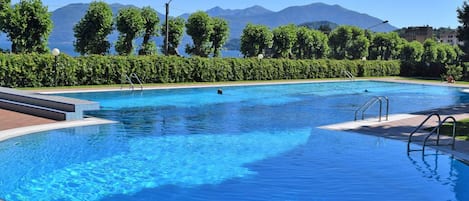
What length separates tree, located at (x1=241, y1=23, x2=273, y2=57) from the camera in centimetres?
4053

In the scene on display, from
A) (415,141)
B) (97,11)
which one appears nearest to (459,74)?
(97,11)

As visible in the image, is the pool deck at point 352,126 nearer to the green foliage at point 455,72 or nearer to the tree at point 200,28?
the tree at point 200,28

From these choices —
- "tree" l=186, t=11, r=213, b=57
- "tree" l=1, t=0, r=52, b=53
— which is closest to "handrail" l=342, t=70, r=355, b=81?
"tree" l=186, t=11, r=213, b=57

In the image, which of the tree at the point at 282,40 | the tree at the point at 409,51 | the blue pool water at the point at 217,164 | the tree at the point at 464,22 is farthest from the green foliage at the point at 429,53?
the blue pool water at the point at 217,164

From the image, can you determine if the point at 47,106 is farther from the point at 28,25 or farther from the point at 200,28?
the point at 200,28

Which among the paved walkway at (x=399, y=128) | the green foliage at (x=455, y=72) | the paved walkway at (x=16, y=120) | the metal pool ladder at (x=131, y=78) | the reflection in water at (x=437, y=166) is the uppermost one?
the green foliage at (x=455, y=72)

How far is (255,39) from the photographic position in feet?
133

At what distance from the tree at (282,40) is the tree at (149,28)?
1221cm

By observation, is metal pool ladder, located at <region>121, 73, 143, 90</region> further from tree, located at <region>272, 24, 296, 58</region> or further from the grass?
tree, located at <region>272, 24, 296, 58</region>

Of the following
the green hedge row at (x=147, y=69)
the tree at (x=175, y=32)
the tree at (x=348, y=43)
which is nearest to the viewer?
the green hedge row at (x=147, y=69)

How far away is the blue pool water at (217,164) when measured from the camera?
798cm

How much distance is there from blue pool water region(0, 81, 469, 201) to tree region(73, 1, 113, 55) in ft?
53.0

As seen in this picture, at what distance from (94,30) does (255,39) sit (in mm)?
14592

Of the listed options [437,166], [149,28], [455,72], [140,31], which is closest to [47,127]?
[437,166]
